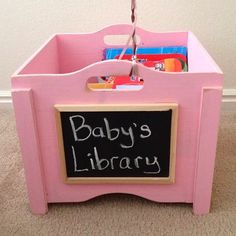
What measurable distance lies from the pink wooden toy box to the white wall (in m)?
0.38

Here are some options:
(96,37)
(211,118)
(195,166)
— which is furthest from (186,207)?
(96,37)

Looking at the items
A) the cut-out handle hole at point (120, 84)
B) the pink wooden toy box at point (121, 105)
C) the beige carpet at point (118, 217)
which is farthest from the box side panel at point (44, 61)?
the beige carpet at point (118, 217)

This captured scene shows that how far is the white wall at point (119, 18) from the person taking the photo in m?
1.12

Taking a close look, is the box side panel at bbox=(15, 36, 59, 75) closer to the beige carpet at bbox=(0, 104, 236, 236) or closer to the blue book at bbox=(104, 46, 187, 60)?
the blue book at bbox=(104, 46, 187, 60)

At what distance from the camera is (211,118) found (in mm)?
661

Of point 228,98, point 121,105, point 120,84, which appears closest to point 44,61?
point 120,84

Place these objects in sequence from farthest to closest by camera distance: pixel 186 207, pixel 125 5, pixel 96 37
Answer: pixel 125 5 < pixel 96 37 < pixel 186 207

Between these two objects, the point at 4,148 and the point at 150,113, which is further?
the point at 4,148

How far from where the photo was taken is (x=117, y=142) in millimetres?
697

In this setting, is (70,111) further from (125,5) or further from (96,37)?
(125,5)

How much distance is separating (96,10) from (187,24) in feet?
1.04

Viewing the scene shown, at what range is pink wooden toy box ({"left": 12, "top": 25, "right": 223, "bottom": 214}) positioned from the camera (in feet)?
2.12

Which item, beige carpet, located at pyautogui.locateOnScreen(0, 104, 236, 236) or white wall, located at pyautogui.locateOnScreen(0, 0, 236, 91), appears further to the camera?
white wall, located at pyautogui.locateOnScreen(0, 0, 236, 91)

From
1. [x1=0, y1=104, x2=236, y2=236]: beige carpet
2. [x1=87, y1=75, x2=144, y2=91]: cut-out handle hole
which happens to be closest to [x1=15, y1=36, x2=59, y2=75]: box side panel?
[x1=87, y1=75, x2=144, y2=91]: cut-out handle hole
